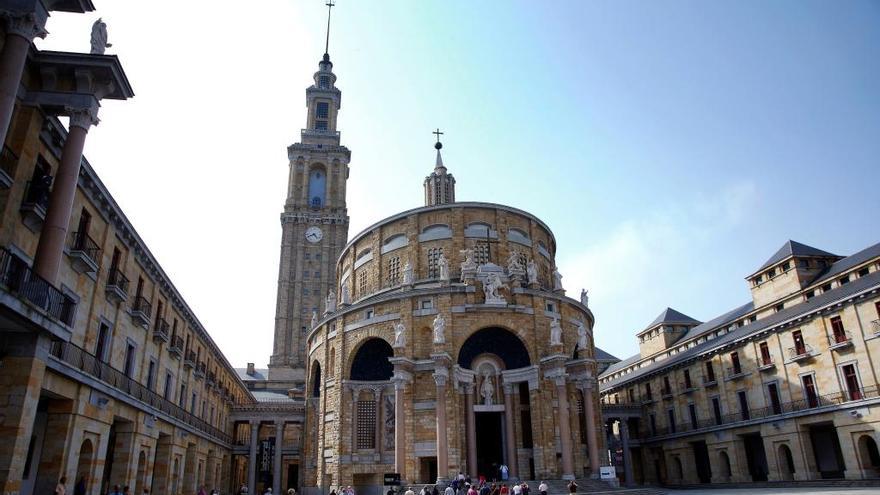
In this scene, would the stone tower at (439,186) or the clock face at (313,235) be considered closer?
the stone tower at (439,186)

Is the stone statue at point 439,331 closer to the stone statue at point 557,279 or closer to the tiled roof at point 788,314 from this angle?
the stone statue at point 557,279

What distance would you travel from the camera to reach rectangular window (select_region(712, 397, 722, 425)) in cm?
4372

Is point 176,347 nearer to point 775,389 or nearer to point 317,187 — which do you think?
point 775,389

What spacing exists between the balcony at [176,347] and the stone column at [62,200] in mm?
15662

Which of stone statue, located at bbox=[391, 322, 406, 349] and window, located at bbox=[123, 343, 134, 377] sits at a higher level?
stone statue, located at bbox=[391, 322, 406, 349]

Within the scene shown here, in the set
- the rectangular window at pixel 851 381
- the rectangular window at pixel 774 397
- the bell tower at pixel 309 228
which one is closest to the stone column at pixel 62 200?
the rectangular window at pixel 851 381

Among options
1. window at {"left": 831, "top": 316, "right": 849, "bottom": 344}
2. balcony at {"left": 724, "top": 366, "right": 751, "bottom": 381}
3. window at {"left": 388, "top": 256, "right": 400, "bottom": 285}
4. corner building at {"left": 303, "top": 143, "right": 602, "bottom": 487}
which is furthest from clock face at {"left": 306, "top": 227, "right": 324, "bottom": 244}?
window at {"left": 831, "top": 316, "right": 849, "bottom": 344}

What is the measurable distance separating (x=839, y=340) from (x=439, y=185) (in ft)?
111

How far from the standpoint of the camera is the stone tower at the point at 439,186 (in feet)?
179

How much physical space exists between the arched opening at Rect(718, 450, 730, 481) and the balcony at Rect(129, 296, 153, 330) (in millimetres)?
40665

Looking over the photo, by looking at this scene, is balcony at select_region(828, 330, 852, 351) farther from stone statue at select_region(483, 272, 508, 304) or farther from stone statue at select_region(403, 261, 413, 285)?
stone statue at select_region(403, 261, 413, 285)

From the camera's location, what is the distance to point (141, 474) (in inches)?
968

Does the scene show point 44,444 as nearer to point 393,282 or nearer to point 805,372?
point 393,282

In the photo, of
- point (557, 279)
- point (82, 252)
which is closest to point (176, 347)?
point (82, 252)
